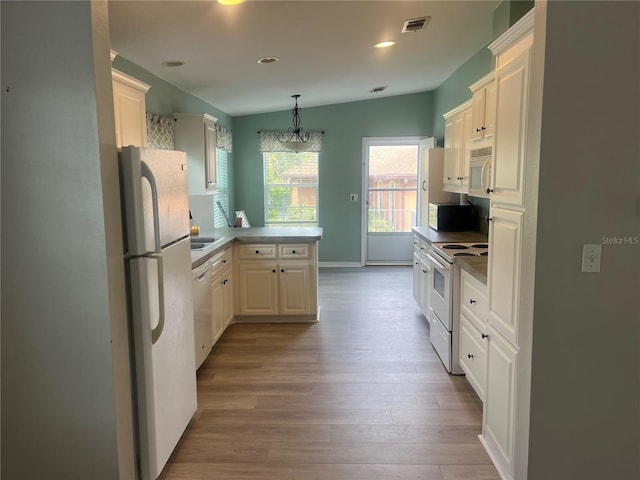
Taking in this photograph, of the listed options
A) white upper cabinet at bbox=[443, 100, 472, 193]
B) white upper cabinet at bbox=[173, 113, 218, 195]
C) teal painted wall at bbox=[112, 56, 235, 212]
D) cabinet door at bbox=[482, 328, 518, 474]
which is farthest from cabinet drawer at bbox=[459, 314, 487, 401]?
teal painted wall at bbox=[112, 56, 235, 212]

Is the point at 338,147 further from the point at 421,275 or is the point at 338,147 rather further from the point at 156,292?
the point at 156,292

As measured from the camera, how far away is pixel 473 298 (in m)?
2.84

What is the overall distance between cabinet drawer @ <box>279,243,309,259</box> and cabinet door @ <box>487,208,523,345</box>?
2239 mm

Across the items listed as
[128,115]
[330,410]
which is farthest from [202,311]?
[128,115]

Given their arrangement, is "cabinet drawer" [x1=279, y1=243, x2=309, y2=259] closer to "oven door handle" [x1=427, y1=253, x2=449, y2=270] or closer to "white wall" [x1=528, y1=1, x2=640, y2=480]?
"oven door handle" [x1=427, y1=253, x2=449, y2=270]

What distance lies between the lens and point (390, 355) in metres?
3.65

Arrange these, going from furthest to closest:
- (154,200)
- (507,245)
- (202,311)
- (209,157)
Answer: (209,157) → (202,311) → (507,245) → (154,200)

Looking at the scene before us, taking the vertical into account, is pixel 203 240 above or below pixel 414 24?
below

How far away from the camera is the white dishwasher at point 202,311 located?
3.11 metres

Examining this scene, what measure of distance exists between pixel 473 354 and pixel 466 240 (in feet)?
4.51

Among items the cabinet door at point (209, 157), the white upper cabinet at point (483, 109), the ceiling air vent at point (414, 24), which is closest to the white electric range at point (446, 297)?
the white upper cabinet at point (483, 109)

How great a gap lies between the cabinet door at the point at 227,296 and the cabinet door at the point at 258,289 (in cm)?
14

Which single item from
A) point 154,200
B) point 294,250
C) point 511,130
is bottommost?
point 294,250

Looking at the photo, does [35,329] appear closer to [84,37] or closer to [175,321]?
[175,321]
